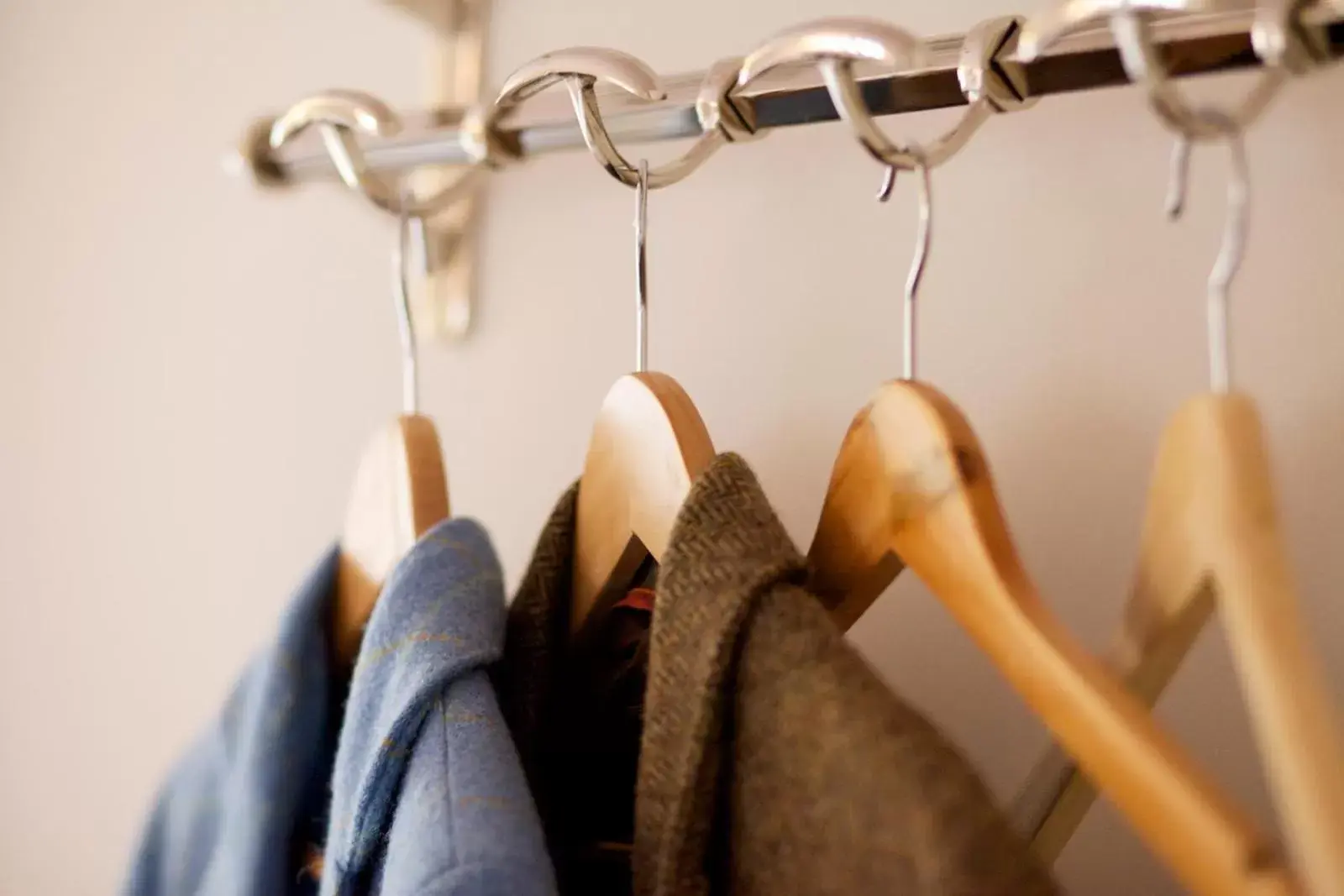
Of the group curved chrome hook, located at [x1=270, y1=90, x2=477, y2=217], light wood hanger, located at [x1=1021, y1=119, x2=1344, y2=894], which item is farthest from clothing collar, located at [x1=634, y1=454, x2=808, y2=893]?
curved chrome hook, located at [x1=270, y1=90, x2=477, y2=217]

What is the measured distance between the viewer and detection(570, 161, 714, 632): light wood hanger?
0.35 m

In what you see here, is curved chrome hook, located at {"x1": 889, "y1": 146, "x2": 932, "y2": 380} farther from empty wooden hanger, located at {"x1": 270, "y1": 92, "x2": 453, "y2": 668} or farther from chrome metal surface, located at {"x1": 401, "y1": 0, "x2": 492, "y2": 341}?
chrome metal surface, located at {"x1": 401, "y1": 0, "x2": 492, "y2": 341}

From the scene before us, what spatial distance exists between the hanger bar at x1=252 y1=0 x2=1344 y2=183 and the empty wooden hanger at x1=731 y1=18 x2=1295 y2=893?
0.03m

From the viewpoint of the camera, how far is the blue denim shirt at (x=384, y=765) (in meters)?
0.29

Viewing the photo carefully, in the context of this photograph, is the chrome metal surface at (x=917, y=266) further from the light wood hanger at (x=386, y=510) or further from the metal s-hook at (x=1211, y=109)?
the light wood hanger at (x=386, y=510)

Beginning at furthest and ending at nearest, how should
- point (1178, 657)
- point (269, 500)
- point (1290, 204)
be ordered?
point (269, 500) → point (1290, 204) → point (1178, 657)

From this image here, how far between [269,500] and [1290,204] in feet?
1.95

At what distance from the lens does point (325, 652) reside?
0.42 metres

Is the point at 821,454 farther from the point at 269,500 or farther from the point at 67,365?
the point at 67,365

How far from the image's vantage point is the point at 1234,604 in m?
0.25

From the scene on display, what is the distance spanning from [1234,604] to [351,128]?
388 mm

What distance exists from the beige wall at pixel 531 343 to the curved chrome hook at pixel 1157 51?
0.14 meters

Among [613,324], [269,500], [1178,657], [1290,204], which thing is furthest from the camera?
[269,500]

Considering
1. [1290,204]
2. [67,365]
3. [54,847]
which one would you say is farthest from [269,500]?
[1290,204]
